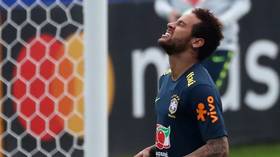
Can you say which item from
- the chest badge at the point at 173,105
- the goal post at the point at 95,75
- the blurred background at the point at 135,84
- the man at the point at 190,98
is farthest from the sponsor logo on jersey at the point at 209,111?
the blurred background at the point at 135,84

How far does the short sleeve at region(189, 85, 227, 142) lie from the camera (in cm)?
263

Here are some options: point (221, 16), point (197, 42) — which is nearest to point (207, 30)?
point (197, 42)

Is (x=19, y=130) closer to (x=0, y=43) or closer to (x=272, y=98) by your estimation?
(x=0, y=43)

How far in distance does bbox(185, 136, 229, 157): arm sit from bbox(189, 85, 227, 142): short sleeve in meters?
0.02

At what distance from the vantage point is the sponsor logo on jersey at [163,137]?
9.08 ft

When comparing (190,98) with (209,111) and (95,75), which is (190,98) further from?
(95,75)

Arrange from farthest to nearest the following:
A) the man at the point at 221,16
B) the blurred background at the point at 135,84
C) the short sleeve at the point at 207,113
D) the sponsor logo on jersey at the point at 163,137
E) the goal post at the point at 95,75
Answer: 1. the man at the point at 221,16
2. the blurred background at the point at 135,84
3. the goal post at the point at 95,75
4. the sponsor logo on jersey at the point at 163,137
5. the short sleeve at the point at 207,113

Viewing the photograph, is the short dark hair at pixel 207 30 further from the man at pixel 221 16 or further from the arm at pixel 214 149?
the man at pixel 221 16

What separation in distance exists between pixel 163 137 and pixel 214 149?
0.22 m

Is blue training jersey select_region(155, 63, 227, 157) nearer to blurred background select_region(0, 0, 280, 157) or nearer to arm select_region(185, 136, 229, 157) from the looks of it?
arm select_region(185, 136, 229, 157)

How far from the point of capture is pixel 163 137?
279cm

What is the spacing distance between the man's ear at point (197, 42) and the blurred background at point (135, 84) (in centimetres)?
126

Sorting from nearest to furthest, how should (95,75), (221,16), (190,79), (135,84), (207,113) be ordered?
1. (207,113)
2. (190,79)
3. (95,75)
4. (221,16)
5. (135,84)

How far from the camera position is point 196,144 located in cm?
272
